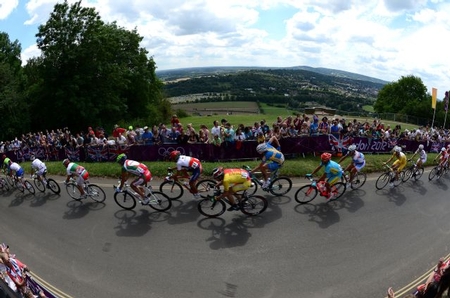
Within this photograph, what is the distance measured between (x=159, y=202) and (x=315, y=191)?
18.6 ft

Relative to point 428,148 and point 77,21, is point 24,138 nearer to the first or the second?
point 77,21

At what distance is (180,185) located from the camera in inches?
444

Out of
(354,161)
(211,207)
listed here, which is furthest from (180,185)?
(354,161)

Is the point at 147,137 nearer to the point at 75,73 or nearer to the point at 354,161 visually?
the point at 354,161

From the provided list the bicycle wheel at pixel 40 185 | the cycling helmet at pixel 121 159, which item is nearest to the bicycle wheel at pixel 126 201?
the cycling helmet at pixel 121 159

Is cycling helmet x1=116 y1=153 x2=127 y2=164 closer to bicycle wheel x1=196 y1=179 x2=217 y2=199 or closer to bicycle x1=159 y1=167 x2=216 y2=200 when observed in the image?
bicycle x1=159 y1=167 x2=216 y2=200

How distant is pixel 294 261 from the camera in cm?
800

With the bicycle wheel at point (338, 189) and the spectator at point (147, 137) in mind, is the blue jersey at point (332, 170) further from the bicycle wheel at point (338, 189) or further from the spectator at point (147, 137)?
the spectator at point (147, 137)

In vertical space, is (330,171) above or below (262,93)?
below

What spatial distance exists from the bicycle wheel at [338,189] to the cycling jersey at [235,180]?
144 inches

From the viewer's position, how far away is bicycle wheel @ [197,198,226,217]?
10.1 meters

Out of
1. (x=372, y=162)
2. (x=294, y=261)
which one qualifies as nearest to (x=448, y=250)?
(x=294, y=261)

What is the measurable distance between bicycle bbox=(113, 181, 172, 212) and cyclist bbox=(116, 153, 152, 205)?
17 cm

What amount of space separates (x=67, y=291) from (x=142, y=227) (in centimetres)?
294
